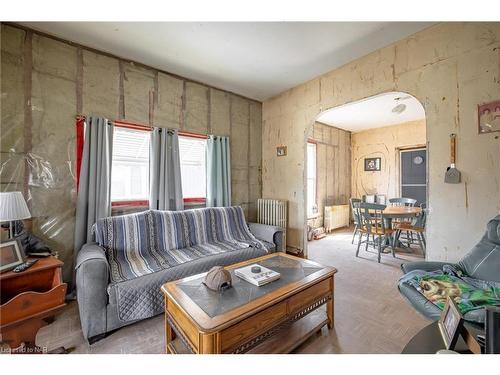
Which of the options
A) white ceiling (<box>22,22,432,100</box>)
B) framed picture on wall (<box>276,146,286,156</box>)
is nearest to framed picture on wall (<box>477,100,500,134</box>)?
white ceiling (<box>22,22,432,100</box>)

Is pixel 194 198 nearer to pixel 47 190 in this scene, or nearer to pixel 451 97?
pixel 47 190

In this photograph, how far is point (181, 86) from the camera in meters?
3.04

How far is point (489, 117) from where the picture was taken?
Answer: 1.82 m

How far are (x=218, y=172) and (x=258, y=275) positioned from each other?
2076 mm

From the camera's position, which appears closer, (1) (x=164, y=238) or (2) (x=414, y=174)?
(1) (x=164, y=238)

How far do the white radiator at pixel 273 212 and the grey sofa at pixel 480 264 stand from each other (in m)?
1.88

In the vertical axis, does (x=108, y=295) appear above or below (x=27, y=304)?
below

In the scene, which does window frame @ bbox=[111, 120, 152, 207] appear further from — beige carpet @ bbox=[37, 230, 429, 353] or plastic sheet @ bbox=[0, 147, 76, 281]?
beige carpet @ bbox=[37, 230, 429, 353]

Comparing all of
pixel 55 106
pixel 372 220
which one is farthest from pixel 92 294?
pixel 372 220

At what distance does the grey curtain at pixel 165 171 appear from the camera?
276cm
